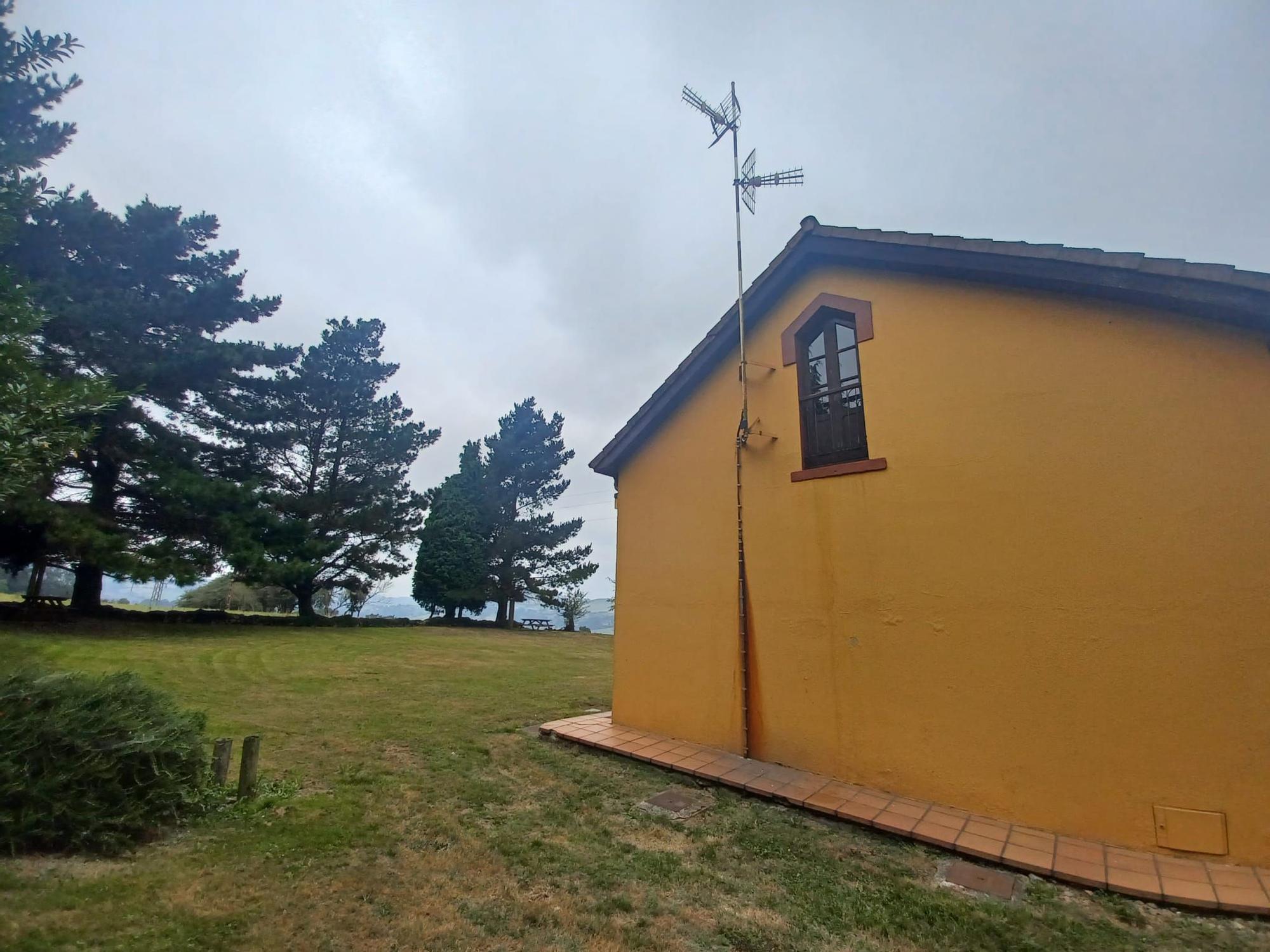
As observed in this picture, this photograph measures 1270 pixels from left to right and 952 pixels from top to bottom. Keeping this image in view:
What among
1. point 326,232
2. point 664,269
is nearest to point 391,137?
point 326,232

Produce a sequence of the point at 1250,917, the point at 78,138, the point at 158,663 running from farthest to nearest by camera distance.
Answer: the point at 78,138
the point at 158,663
the point at 1250,917

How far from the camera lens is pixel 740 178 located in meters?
7.42

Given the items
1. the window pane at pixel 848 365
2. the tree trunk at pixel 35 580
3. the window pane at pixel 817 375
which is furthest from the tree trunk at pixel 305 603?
the window pane at pixel 848 365

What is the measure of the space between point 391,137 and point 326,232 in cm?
237

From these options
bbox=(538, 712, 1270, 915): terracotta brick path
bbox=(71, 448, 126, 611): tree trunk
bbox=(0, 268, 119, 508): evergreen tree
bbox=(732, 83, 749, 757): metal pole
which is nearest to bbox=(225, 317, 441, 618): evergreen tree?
bbox=(71, 448, 126, 611): tree trunk

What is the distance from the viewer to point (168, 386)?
1780 centimetres

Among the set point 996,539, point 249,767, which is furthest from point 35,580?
point 996,539

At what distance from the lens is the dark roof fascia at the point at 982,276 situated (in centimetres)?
396

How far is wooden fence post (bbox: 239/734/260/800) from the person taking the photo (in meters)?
4.55

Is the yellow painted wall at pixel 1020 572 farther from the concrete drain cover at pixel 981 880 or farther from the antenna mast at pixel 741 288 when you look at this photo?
the concrete drain cover at pixel 981 880

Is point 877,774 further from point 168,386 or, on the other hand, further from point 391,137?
point 168,386

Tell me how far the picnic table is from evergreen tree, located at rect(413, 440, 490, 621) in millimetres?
13404

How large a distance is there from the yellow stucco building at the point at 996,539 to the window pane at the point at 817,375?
2cm

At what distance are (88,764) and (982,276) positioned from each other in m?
8.28
